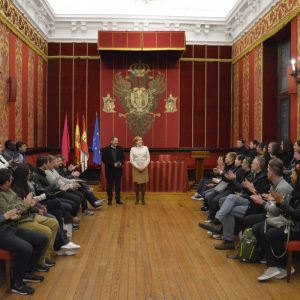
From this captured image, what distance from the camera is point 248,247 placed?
516 centimetres

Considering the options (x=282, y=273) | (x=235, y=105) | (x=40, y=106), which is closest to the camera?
(x=282, y=273)

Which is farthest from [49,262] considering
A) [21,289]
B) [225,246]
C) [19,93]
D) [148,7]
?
[148,7]

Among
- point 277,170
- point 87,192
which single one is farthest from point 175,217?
point 277,170

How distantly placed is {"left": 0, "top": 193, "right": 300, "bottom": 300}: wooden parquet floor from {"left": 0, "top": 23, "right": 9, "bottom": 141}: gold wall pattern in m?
2.59

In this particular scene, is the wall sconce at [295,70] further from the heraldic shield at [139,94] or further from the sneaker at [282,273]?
the heraldic shield at [139,94]

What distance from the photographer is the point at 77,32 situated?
12633 millimetres

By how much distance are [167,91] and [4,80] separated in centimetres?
535

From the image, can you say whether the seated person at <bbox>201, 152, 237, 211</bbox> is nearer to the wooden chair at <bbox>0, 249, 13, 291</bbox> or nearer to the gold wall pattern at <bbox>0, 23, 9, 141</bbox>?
the wooden chair at <bbox>0, 249, 13, 291</bbox>

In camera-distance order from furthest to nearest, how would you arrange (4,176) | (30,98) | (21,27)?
(30,98) < (21,27) < (4,176)

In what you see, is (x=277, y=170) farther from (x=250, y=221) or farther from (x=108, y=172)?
(x=108, y=172)

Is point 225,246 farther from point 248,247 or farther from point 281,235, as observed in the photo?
point 281,235

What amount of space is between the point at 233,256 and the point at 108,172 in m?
4.57

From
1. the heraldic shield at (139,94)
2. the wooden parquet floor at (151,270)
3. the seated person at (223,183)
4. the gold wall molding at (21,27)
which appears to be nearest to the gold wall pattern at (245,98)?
the heraldic shield at (139,94)

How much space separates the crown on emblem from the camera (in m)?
12.5
